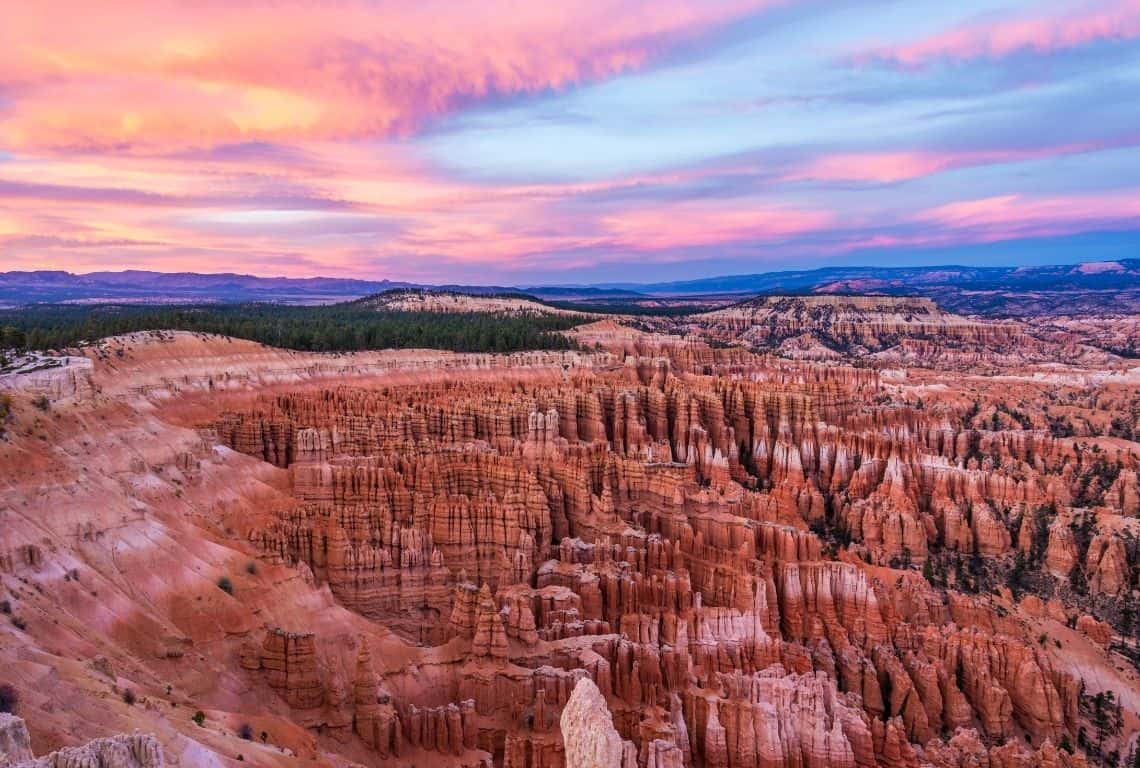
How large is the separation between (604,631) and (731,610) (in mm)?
5075

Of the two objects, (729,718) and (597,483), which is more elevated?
(597,483)

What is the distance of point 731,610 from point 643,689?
224 inches

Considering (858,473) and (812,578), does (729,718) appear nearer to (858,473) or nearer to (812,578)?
(812,578)

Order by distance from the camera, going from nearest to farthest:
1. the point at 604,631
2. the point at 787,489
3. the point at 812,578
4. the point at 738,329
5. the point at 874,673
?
1. the point at 604,631
2. the point at 874,673
3. the point at 812,578
4. the point at 787,489
5. the point at 738,329

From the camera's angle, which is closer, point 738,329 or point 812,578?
point 812,578

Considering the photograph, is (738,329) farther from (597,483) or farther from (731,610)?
(731,610)

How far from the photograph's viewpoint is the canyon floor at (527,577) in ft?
66.7

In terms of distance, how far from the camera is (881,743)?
25.2 m

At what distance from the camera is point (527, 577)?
32.1 meters

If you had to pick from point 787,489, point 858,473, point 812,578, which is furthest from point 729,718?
point 858,473

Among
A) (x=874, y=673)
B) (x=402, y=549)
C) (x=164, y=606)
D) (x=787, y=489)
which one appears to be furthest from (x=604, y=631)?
Answer: (x=787, y=489)

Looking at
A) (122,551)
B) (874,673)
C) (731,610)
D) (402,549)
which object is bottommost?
(874,673)

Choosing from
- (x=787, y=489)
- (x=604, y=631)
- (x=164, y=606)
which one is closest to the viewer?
(x=164, y=606)

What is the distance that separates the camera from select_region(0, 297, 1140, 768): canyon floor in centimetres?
2033
